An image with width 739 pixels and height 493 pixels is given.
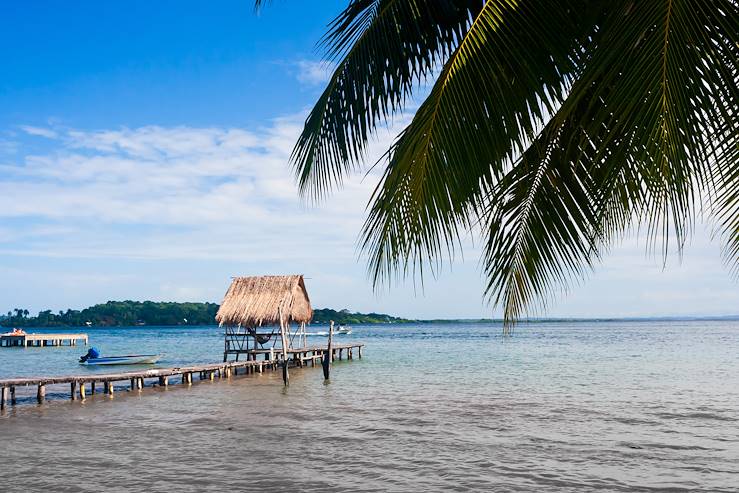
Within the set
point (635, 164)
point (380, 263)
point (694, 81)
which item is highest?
point (694, 81)

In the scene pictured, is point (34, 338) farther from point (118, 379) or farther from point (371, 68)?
point (371, 68)

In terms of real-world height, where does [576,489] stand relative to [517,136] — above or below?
below

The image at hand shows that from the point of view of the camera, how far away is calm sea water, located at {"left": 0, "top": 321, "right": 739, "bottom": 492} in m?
9.87

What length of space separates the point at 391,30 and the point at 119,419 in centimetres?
1377

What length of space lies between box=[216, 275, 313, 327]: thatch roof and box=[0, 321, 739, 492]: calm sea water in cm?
340

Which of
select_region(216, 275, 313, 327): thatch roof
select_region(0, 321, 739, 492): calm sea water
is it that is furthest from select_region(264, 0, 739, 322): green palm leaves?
select_region(216, 275, 313, 327): thatch roof

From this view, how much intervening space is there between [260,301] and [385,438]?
13.8 m

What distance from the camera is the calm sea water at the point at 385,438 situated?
9867 mm

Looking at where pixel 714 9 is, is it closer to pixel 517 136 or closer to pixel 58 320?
pixel 517 136

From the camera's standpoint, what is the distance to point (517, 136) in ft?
10.8

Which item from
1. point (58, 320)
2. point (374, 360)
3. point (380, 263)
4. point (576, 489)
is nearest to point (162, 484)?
point (576, 489)

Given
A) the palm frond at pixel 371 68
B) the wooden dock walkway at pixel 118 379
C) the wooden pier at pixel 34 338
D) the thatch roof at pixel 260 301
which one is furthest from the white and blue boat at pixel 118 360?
the palm frond at pixel 371 68

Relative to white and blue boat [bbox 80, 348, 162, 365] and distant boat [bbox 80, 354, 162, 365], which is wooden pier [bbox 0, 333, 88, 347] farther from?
distant boat [bbox 80, 354, 162, 365]

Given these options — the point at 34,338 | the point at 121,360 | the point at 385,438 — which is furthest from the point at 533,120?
the point at 34,338
